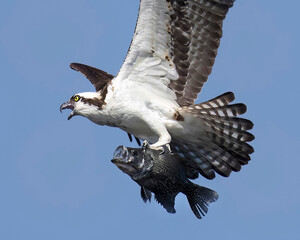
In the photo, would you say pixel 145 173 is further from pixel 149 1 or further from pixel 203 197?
pixel 149 1

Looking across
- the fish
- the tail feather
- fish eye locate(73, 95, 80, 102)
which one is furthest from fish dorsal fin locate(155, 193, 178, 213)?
fish eye locate(73, 95, 80, 102)

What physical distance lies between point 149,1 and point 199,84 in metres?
1.75

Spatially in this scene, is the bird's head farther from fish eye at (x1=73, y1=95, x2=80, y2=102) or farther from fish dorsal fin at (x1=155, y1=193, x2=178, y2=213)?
fish dorsal fin at (x1=155, y1=193, x2=178, y2=213)

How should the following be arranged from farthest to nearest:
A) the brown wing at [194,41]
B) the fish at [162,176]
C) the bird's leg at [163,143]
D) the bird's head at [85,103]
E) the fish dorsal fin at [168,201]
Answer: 1. the brown wing at [194,41]
2. the bird's head at [85,103]
3. the bird's leg at [163,143]
4. the fish dorsal fin at [168,201]
5. the fish at [162,176]

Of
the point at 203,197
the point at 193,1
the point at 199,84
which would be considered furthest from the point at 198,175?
the point at 193,1

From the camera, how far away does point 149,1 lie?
1191 cm

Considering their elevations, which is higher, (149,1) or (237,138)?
(149,1)

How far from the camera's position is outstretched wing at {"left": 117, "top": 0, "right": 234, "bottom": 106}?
40.2 ft

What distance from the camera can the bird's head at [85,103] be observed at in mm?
12461

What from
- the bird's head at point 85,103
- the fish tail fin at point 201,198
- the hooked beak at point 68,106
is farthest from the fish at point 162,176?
the hooked beak at point 68,106

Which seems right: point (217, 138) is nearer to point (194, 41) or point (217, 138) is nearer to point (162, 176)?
point (194, 41)

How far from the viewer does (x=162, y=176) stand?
11.1 m

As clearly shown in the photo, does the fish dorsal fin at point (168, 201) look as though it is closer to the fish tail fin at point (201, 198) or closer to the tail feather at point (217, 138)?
the fish tail fin at point (201, 198)

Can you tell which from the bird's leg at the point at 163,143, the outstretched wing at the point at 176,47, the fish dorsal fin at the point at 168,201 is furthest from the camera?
the outstretched wing at the point at 176,47
